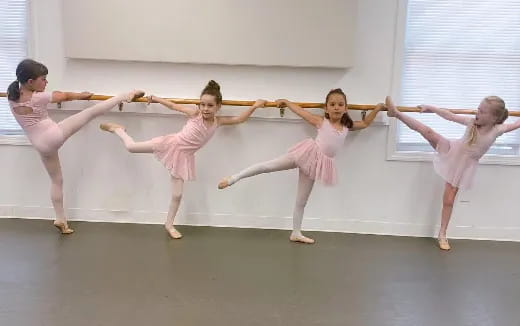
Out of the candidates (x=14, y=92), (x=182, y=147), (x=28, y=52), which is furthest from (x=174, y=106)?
(x=28, y=52)

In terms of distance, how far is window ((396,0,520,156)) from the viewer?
3.70m

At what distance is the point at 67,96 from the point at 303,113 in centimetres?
156

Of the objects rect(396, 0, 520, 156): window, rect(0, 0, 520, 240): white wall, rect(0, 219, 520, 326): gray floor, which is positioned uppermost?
rect(396, 0, 520, 156): window

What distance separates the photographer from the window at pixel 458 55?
370cm

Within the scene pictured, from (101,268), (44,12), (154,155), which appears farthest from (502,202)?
(44,12)

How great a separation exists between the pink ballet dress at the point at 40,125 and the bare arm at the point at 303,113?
146 centimetres

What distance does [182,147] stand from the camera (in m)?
3.59

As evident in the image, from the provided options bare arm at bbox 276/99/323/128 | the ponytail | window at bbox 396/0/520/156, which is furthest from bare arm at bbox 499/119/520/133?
the ponytail

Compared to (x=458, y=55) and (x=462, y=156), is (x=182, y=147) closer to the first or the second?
(x=462, y=156)

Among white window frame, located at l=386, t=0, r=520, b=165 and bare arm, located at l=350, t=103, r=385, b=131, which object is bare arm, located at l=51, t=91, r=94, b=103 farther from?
white window frame, located at l=386, t=0, r=520, b=165

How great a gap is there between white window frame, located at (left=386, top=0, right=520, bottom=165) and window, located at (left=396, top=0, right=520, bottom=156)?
55mm

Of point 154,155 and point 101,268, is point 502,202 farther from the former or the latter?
point 101,268

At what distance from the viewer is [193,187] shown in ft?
12.9

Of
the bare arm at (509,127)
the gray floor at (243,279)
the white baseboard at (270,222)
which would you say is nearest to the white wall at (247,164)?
the white baseboard at (270,222)
